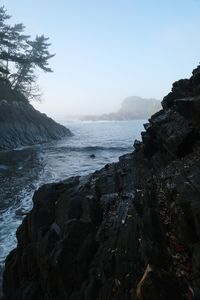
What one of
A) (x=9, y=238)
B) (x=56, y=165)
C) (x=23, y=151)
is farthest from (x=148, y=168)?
(x=23, y=151)

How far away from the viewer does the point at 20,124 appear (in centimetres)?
5550

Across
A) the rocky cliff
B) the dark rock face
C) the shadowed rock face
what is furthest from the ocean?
the shadowed rock face

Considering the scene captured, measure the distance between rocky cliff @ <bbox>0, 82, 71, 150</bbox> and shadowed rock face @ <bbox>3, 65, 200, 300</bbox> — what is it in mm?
35470

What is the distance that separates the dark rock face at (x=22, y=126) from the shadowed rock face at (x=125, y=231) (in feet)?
116

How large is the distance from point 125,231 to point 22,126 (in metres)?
48.8

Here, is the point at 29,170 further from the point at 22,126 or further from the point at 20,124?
the point at 22,126

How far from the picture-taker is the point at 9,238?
17984 millimetres

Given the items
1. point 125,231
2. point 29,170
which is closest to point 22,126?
point 29,170

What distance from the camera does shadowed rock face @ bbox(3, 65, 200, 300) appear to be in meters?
7.78

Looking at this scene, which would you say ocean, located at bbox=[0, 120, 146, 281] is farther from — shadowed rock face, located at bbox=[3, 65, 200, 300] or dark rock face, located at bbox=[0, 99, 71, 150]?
shadowed rock face, located at bbox=[3, 65, 200, 300]

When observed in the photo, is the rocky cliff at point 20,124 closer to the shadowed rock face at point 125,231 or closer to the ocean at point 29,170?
the ocean at point 29,170

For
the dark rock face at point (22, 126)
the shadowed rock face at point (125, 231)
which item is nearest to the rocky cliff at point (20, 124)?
the dark rock face at point (22, 126)

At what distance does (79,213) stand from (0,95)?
51.5 meters

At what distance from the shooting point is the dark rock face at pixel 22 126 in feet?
166
